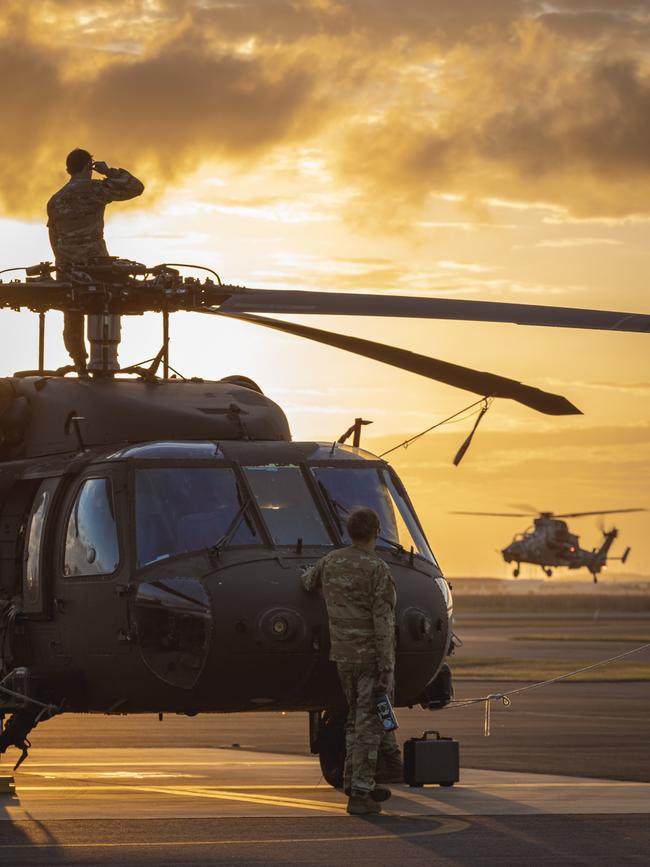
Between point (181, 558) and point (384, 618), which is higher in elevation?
point (181, 558)

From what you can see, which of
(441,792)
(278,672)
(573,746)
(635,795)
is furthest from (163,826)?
(573,746)

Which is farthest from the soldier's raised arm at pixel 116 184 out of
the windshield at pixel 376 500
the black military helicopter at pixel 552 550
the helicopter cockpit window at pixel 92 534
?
the black military helicopter at pixel 552 550

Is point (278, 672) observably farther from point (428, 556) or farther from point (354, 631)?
point (428, 556)

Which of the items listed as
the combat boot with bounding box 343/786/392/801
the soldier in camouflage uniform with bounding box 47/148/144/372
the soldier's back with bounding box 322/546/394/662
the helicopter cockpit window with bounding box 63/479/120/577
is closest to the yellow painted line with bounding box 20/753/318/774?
the helicopter cockpit window with bounding box 63/479/120/577

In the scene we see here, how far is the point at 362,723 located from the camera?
43.7 feet

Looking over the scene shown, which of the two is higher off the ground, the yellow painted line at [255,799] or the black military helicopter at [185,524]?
the black military helicopter at [185,524]

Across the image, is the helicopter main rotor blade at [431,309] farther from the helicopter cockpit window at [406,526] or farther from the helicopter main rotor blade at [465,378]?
the helicopter cockpit window at [406,526]

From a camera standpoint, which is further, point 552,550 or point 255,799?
point 552,550

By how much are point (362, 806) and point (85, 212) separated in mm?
5836

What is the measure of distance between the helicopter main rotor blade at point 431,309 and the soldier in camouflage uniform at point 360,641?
1984 millimetres

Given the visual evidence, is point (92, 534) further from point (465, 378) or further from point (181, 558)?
point (465, 378)

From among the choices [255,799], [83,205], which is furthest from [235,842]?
[83,205]

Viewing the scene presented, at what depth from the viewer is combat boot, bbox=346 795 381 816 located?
43.9 feet

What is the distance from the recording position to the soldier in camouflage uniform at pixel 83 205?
15.7 m
